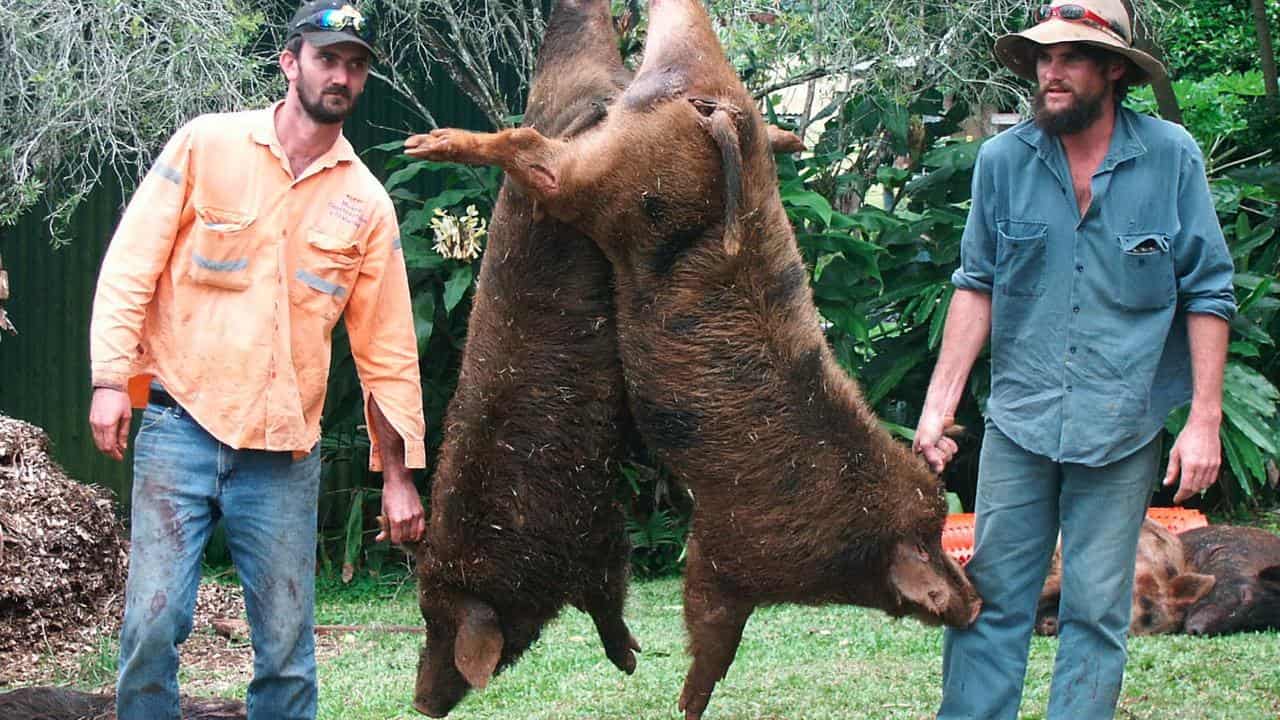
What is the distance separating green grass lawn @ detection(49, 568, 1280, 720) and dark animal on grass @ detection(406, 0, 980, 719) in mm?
1716

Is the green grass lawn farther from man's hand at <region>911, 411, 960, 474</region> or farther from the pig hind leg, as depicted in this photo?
man's hand at <region>911, 411, 960, 474</region>

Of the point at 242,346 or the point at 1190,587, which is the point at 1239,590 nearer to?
the point at 1190,587

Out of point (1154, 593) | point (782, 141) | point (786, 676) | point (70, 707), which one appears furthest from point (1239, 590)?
point (70, 707)

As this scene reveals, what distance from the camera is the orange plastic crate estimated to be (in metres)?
7.45

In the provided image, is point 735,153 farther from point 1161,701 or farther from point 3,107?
point 3,107

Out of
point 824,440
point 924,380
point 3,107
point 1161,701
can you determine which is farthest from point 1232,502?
point 3,107

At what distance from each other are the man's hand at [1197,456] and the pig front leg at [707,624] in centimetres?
147

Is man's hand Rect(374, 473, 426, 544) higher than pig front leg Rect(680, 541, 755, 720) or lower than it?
higher

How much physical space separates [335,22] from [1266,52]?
8327mm

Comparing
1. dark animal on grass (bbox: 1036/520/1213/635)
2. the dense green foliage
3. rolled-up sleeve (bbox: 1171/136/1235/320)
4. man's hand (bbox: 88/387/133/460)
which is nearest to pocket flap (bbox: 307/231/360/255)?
man's hand (bbox: 88/387/133/460)

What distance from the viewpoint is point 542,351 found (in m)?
4.22

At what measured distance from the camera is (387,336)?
455cm

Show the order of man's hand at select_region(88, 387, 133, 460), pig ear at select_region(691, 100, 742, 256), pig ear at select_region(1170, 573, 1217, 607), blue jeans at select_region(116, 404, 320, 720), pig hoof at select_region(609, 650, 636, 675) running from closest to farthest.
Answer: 1. pig ear at select_region(691, 100, 742, 256)
2. man's hand at select_region(88, 387, 133, 460)
3. blue jeans at select_region(116, 404, 320, 720)
4. pig hoof at select_region(609, 650, 636, 675)
5. pig ear at select_region(1170, 573, 1217, 607)

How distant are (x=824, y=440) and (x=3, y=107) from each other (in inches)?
229
